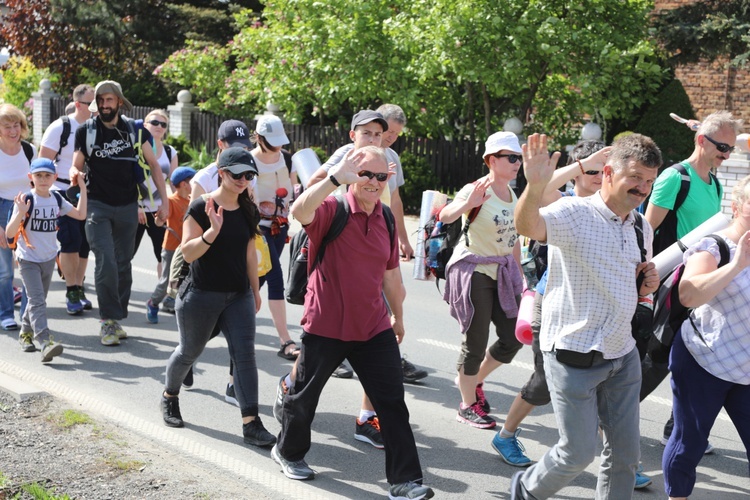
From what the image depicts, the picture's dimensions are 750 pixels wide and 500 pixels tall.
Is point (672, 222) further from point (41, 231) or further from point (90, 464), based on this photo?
point (41, 231)

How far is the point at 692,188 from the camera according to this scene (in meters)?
6.08

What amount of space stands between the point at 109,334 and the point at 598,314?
5.00m

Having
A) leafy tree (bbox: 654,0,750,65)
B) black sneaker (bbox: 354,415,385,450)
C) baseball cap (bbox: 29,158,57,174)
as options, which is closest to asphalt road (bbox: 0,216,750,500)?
black sneaker (bbox: 354,415,385,450)

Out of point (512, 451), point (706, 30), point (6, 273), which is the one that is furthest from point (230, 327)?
point (706, 30)

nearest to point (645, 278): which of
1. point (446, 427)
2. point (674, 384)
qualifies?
point (674, 384)

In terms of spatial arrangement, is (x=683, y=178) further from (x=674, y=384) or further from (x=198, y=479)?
(x=198, y=479)

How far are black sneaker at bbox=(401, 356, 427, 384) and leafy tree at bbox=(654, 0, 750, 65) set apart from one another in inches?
472

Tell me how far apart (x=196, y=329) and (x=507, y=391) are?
97.8 inches

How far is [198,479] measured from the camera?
5113mm

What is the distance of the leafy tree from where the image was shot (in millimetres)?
17328

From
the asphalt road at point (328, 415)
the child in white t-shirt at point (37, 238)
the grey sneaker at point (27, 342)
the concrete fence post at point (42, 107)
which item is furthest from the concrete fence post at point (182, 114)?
the grey sneaker at point (27, 342)

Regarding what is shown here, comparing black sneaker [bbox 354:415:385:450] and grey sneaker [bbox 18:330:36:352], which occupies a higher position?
grey sneaker [bbox 18:330:36:352]

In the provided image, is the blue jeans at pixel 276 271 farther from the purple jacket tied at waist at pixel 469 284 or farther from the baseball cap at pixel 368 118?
the purple jacket tied at waist at pixel 469 284

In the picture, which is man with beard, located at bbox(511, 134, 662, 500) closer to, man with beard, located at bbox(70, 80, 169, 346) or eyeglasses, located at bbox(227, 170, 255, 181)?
eyeglasses, located at bbox(227, 170, 255, 181)
